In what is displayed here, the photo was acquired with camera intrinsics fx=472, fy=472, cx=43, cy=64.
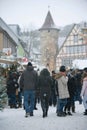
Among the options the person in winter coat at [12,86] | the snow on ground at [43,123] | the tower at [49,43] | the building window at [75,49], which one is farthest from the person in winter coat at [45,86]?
the building window at [75,49]

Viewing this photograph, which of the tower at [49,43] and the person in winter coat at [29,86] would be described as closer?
the person in winter coat at [29,86]

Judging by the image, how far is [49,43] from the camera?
2318 inches

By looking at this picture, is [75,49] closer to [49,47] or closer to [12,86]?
[49,47]

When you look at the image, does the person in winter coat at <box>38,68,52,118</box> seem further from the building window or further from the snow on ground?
the building window

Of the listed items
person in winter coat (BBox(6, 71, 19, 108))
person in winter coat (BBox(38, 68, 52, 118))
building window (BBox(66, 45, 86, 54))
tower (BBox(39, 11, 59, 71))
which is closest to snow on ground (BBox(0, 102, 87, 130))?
person in winter coat (BBox(38, 68, 52, 118))

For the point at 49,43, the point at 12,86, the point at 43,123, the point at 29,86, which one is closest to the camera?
the point at 43,123

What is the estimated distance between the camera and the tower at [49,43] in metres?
54.8

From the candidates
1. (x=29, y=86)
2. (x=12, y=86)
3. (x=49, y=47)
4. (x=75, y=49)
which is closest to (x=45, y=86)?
(x=29, y=86)

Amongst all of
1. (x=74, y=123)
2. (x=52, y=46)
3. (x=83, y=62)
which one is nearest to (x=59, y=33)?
(x=52, y=46)

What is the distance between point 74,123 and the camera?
31.3 feet

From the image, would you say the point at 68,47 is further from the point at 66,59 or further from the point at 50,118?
the point at 50,118

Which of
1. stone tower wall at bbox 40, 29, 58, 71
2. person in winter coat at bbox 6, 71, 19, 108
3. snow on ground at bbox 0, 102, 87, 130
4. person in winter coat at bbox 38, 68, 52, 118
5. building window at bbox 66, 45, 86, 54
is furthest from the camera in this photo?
stone tower wall at bbox 40, 29, 58, 71

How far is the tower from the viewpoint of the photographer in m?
54.8

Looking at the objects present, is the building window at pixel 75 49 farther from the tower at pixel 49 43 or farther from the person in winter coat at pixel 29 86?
the person in winter coat at pixel 29 86
